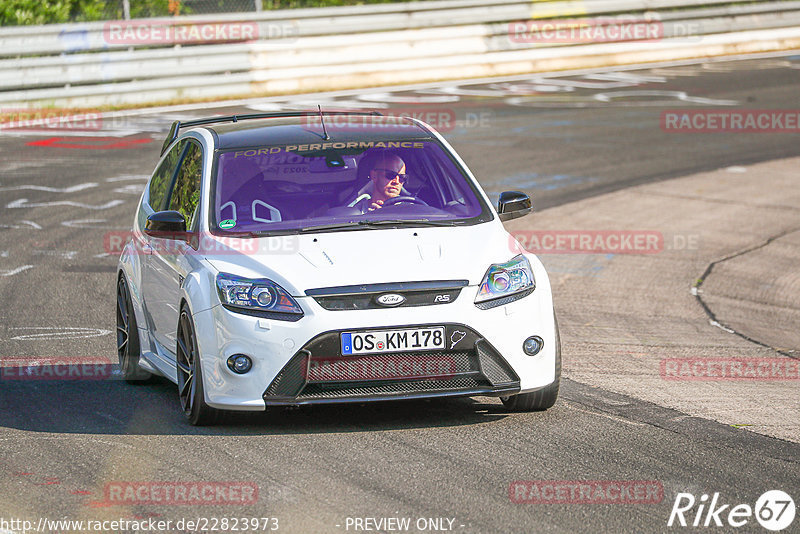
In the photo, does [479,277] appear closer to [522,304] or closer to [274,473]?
[522,304]

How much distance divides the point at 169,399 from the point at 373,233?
1.71 metres

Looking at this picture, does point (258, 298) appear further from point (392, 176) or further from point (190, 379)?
point (392, 176)

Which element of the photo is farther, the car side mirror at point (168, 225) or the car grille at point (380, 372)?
the car side mirror at point (168, 225)

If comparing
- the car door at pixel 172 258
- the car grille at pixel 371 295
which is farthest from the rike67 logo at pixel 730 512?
the car door at pixel 172 258

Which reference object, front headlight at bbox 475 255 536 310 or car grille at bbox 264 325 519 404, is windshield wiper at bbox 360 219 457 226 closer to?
front headlight at bbox 475 255 536 310

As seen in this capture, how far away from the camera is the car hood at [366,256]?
659 centimetres

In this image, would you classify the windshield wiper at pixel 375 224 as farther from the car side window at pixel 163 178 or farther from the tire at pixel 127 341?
the tire at pixel 127 341

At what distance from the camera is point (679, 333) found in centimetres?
1004

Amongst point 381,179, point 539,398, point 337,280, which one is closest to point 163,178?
point 381,179

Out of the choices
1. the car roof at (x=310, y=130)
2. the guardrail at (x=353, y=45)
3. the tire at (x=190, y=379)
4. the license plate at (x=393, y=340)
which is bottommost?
the guardrail at (x=353, y=45)

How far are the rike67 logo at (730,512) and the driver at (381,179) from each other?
2766mm

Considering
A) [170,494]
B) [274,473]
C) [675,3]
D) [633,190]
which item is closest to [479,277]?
[274,473]

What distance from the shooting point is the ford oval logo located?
6512mm

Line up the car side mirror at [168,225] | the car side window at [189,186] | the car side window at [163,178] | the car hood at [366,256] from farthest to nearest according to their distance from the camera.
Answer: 1. the car side window at [163,178]
2. the car side window at [189,186]
3. the car side mirror at [168,225]
4. the car hood at [366,256]
